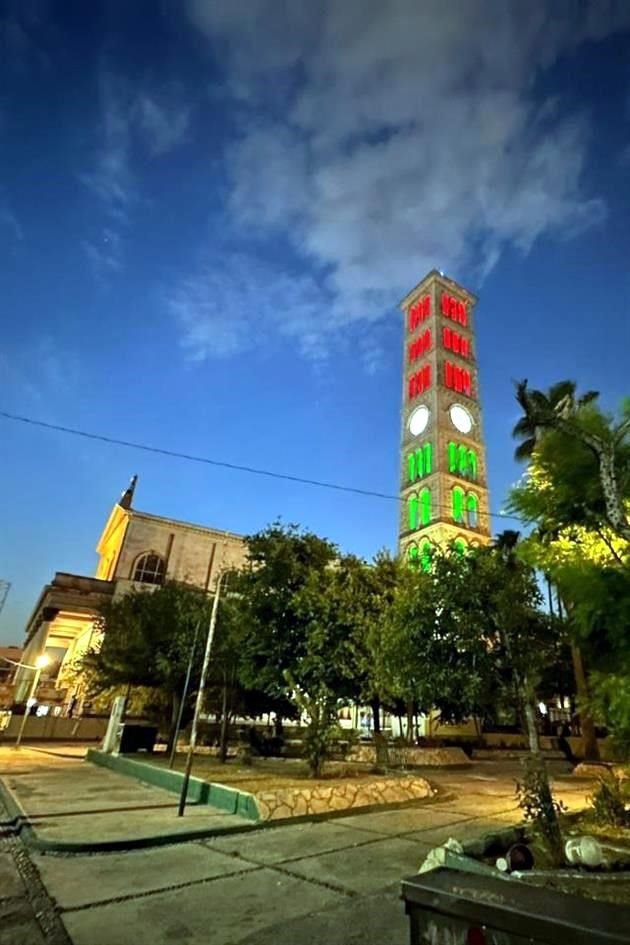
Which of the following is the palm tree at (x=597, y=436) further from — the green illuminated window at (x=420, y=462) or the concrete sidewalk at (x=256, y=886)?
the green illuminated window at (x=420, y=462)

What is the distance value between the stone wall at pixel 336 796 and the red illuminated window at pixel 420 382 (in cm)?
5106

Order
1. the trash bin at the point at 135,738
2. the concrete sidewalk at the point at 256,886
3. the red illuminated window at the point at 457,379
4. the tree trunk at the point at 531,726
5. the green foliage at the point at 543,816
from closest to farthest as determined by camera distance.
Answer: the concrete sidewalk at the point at 256,886 → the green foliage at the point at 543,816 → the tree trunk at the point at 531,726 → the trash bin at the point at 135,738 → the red illuminated window at the point at 457,379

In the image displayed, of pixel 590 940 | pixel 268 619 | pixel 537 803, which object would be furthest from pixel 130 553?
pixel 590 940

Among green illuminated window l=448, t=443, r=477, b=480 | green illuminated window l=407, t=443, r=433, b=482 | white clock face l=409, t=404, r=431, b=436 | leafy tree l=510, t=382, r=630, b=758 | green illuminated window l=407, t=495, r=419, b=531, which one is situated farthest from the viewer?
white clock face l=409, t=404, r=431, b=436

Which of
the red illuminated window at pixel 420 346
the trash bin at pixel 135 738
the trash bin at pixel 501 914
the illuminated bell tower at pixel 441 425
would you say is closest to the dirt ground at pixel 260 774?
the trash bin at pixel 135 738

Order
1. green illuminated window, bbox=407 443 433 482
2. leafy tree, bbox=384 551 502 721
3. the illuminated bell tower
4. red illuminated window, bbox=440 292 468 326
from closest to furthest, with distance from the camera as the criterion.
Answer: leafy tree, bbox=384 551 502 721 < the illuminated bell tower < green illuminated window, bbox=407 443 433 482 < red illuminated window, bbox=440 292 468 326

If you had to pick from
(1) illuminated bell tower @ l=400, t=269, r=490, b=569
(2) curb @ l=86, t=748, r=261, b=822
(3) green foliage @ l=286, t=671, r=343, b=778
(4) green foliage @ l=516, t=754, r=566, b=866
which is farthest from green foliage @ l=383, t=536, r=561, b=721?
(1) illuminated bell tower @ l=400, t=269, r=490, b=569

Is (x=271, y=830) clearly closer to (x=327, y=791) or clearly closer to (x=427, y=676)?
(x=327, y=791)

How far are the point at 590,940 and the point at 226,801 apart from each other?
418 inches

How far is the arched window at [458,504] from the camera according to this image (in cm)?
5181

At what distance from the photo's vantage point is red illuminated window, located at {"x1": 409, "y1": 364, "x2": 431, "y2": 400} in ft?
197

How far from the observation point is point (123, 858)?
24.0 ft

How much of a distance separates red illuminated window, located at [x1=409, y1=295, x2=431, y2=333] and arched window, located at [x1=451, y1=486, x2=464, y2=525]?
25144 millimetres

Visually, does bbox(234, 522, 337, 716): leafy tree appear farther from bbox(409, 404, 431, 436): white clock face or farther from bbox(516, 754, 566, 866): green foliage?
bbox(409, 404, 431, 436): white clock face
